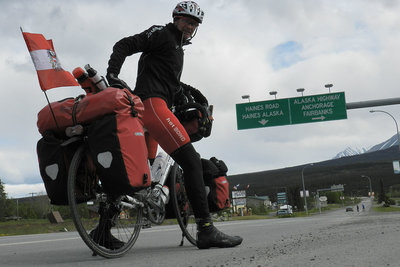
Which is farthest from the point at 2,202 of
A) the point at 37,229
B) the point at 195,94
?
the point at 195,94

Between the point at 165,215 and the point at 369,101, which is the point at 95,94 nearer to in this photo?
the point at 165,215

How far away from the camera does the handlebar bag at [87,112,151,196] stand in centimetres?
337

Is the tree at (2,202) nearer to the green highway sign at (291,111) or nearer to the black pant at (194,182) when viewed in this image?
the green highway sign at (291,111)

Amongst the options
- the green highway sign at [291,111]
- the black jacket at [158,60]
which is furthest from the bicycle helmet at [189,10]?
the green highway sign at [291,111]

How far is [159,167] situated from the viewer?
455cm

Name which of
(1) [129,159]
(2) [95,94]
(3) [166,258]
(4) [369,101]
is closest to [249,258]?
(3) [166,258]

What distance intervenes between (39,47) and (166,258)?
175cm

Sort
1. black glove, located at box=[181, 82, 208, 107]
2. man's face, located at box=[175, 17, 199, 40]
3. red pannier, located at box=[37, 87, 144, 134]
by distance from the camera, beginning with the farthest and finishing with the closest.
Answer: black glove, located at box=[181, 82, 208, 107], man's face, located at box=[175, 17, 199, 40], red pannier, located at box=[37, 87, 144, 134]

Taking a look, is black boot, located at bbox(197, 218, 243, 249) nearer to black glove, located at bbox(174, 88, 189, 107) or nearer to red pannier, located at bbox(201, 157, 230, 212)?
red pannier, located at bbox(201, 157, 230, 212)

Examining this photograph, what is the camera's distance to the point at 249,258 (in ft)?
10.3

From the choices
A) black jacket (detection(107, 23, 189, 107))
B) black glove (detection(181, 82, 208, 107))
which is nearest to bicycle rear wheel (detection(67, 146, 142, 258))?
black jacket (detection(107, 23, 189, 107))

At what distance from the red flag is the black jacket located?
0.55m

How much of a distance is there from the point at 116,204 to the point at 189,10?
1728 mm

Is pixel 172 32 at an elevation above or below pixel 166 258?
above
